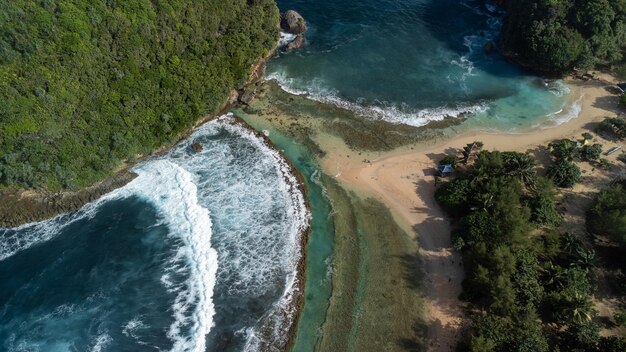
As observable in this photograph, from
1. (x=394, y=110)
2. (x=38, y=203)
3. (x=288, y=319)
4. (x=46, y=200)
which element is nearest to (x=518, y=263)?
(x=288, y=319)

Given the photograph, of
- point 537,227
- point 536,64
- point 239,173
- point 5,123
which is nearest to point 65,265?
point 5,123

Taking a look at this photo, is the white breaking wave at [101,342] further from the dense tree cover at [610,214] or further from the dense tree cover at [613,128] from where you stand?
the dense tree cover at [613,128]

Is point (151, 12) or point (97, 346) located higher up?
point (151, 12)

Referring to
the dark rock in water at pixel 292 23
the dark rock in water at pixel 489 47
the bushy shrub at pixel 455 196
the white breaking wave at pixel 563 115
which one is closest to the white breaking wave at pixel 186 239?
the bushy shrub at pixel 455 196

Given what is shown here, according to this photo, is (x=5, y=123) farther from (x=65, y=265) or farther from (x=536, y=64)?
(x=536, y=64)

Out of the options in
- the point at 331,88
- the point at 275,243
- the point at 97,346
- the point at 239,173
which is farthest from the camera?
the point at 331,88

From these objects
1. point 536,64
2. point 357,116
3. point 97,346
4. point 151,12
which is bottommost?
point 97,346
